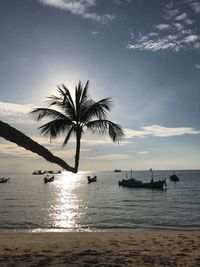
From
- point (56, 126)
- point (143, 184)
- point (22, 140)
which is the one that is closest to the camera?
point (22, 140)

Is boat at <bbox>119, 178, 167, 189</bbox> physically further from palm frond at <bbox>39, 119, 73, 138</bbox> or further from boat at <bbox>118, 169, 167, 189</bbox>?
palm frond at <bbox>39, 119, 73, 138</bbox>

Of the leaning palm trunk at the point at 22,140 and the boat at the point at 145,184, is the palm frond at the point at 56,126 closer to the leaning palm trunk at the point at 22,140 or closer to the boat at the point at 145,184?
the leaning palm trunk at the point at 22,140

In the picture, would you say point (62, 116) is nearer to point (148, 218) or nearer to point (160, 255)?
point (160, 255)

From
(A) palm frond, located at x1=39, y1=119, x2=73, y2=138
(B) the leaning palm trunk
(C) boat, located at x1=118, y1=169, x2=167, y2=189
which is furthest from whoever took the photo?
(C) boat, located at x1=118, y1=169, x2=167, y2=189

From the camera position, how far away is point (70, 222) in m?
38.0

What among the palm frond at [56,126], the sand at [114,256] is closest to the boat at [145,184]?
the sand at [114,256]

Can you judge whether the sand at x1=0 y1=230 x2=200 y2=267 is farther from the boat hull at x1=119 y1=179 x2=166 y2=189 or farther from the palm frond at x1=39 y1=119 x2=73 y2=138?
the boat hull at x1=119 y1=179 x2=166 y2=189

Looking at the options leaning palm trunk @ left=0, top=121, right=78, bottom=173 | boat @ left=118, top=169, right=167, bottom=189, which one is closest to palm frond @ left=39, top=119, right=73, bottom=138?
leaning palm trunk @ left=0, top=121, right=78, bottom=173

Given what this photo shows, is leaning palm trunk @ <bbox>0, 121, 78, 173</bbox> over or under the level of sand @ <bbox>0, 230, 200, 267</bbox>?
over

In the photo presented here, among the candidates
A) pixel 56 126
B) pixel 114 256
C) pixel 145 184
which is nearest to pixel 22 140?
Result: pixel 56 126

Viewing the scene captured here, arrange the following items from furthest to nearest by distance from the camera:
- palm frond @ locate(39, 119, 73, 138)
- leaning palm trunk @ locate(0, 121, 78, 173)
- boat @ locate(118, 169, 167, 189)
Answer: boat @ locate(118, 169, 167, 189)
palm frond @ locate(39, 119, 73, 138)
leaning palm trunk @ locate(0, 121, 78, 173)

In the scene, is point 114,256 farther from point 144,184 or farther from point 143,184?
point 143,184

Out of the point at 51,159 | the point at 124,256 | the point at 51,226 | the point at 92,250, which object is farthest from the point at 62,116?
the point at 51,226

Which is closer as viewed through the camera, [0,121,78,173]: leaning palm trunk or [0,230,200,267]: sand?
[0,121,78,173]: leaning palm trunk
